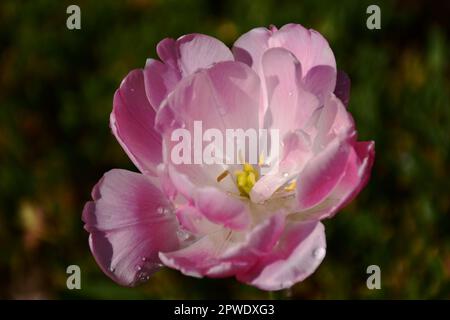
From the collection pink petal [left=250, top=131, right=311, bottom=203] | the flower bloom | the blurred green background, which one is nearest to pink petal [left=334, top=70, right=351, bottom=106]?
the flower bloom

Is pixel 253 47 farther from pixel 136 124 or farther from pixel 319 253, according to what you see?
pixel 319 253

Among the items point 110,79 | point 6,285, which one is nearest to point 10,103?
point 110,79

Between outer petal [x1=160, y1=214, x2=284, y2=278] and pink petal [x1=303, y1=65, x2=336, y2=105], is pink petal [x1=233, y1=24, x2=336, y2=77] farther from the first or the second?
outer petal [x1=160, y1=214, x2=284, y2=278]

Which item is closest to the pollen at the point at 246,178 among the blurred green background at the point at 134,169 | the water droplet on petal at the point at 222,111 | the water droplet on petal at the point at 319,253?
the water droplet on petal at the point at 222,111

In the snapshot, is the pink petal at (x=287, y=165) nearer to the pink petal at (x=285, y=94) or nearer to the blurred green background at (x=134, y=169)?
the pink petal at (x=285, y=94)

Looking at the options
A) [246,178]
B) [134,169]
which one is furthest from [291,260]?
[134,169]

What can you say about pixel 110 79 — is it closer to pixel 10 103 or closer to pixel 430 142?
pixel 10 103
